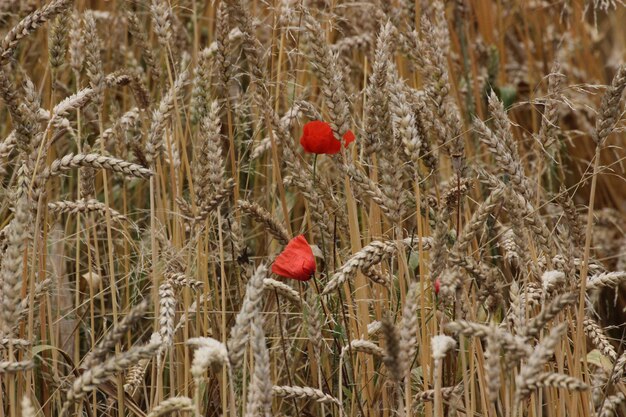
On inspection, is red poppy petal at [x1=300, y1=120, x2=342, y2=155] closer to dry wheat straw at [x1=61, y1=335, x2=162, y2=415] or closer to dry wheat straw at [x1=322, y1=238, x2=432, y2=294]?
dry wheat straw at [x1=322, y1=238, x2=432, y2=294]

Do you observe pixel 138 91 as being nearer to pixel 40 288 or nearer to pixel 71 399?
pixel 40 288

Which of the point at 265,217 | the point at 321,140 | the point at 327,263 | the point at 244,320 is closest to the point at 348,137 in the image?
the point at 321,140

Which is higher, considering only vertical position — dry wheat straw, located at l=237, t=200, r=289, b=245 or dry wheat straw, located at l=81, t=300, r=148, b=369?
dry wheat straw, located at l=237, t=200, r=289, b=245

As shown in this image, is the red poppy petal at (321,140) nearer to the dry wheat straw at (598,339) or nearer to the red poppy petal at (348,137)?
the red poppy petal at (348,137)

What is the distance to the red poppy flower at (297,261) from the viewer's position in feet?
4.31

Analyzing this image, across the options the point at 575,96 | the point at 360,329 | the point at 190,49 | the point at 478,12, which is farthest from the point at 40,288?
the point at 575,96

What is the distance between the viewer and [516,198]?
1.25 metres

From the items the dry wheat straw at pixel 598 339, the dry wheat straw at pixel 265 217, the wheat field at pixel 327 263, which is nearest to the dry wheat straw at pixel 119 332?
the wheat field at pixel 327 263

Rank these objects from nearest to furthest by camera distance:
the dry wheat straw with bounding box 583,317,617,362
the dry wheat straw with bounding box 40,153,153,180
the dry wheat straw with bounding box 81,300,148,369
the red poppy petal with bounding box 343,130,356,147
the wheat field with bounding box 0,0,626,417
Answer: the dry wheat straw with bounding box 81,300,148,369 < the wheat field with bounding box 0,0,626,417 < the dry wheat straw with bounding box 40,153,153,180 < the red poppy petal with bounding box 343,130,356,147 < the dry wheat straw with bounding box 583,317,617,362

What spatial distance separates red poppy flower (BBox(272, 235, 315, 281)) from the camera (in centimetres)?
131

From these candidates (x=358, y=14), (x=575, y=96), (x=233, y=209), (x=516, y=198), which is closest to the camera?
(x=516, y=198)

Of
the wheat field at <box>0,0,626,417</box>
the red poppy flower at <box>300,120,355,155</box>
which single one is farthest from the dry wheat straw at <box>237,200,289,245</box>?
the red poppy flower at <box>300,120,355,155</box>

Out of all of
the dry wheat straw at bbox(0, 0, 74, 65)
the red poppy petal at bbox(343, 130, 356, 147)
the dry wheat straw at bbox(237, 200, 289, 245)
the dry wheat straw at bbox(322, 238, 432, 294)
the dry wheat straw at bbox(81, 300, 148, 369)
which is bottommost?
the dry wheat straw at bbox(81, 300, 148, 369)

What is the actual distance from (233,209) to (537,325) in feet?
2.44
